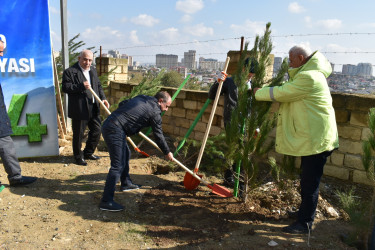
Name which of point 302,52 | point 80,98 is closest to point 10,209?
point 80,98

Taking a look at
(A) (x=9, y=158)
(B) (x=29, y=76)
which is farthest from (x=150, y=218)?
(B) (x=29, y=76)

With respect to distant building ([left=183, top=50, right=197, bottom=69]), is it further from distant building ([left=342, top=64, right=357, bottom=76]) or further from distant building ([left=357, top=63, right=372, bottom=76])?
distant building ([left=357, top=63, right=372, bottom=76])

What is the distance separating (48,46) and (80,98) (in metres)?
1.15

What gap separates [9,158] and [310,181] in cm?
366

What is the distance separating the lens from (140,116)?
3.79 m

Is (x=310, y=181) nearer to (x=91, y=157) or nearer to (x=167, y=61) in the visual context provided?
(x=91, y=157)

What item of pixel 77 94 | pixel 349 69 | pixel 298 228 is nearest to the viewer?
pixel 298 228

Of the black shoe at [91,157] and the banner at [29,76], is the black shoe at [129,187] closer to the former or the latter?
the black shoe at [91,157]

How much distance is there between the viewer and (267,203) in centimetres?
414

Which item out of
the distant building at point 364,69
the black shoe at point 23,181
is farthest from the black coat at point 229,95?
the distant building at point 364,69

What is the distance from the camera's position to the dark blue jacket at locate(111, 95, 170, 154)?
378cm

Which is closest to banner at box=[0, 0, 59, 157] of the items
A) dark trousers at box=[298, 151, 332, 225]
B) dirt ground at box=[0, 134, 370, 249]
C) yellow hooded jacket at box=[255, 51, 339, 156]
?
dirt ground at box=[0, 134, 370, 249]

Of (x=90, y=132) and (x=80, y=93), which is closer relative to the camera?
(x=80, y=93)

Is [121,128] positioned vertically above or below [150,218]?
above
